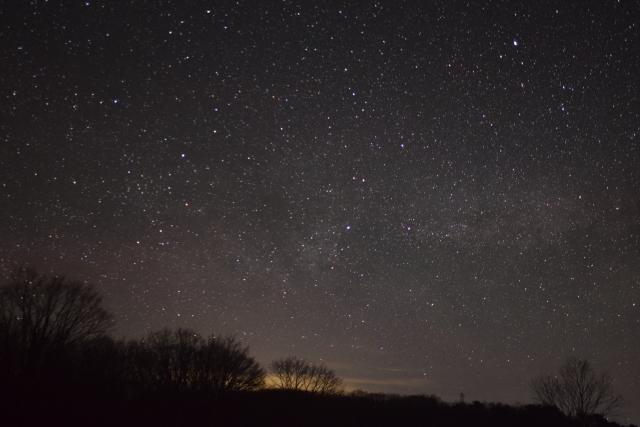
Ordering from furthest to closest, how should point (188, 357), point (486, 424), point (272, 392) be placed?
1. point (272, 392)
2. point (486, 424)
3. point (188, 357)

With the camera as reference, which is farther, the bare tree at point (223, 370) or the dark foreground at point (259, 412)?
the bare tree at point (223, 370)

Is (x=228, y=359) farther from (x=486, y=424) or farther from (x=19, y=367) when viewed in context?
(x=486, y=424)

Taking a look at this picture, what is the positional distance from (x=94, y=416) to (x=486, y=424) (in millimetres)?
41538

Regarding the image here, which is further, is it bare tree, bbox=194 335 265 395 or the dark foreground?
bare tree, bbox=194 335 265 395

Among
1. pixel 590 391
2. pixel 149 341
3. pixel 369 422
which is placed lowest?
pixel 369 422

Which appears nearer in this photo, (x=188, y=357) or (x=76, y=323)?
(x=76, y=323)

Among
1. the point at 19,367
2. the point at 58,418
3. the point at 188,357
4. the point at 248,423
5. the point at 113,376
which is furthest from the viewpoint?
the point at 188,357

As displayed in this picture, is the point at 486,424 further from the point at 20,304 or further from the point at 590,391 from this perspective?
the point at 20,304

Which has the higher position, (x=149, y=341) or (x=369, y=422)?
(x=149, y=341)

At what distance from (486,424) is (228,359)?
30.4 meters

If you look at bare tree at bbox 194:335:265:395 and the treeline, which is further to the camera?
bare tree at bbox 194:335:265:395

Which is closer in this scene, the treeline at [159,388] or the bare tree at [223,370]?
the treeline at [159,388]

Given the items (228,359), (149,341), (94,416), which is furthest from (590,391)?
(149,341)

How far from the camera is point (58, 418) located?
27453 millimetres
